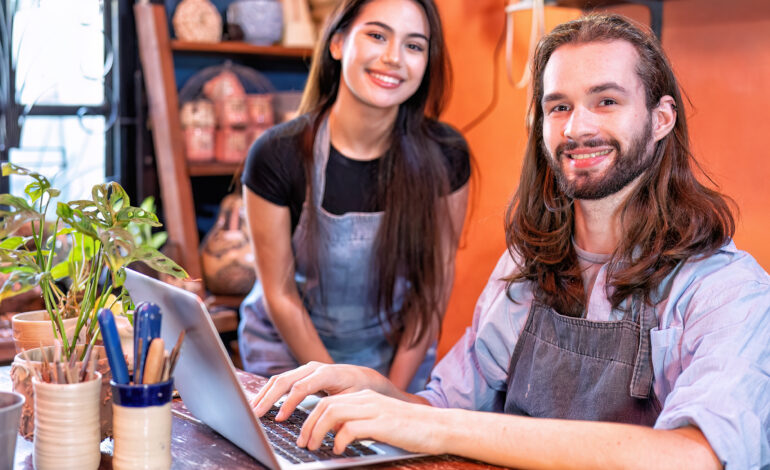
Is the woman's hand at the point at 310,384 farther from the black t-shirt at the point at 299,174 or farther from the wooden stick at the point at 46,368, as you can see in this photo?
the black t-shirt at the point at 299,174

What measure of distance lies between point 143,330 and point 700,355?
700mm

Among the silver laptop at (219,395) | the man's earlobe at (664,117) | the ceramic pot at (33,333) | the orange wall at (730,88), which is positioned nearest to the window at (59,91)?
the orange wall at (730,88)

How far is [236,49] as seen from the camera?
2936 mm

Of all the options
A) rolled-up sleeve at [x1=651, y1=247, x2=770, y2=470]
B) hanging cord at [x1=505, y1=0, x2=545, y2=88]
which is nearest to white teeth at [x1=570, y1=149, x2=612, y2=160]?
rolled-up sleeve at [x1=651, y1=247, x2=770, y2=470]

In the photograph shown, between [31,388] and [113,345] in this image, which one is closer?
[113,345]

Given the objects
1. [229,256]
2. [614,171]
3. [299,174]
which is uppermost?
[614,171]

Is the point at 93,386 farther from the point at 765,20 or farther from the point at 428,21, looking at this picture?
the point at 765,20

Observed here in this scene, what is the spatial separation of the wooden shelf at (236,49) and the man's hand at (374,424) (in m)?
1.87

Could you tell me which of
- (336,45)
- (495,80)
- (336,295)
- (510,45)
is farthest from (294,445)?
(495,80)

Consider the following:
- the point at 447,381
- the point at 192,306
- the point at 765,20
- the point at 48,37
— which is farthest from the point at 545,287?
the point at 48,37

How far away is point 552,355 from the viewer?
1.37 m

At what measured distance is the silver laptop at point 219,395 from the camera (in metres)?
1.04

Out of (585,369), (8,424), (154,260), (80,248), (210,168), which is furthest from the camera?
(210,168)

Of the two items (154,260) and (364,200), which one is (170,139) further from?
(154,260)
